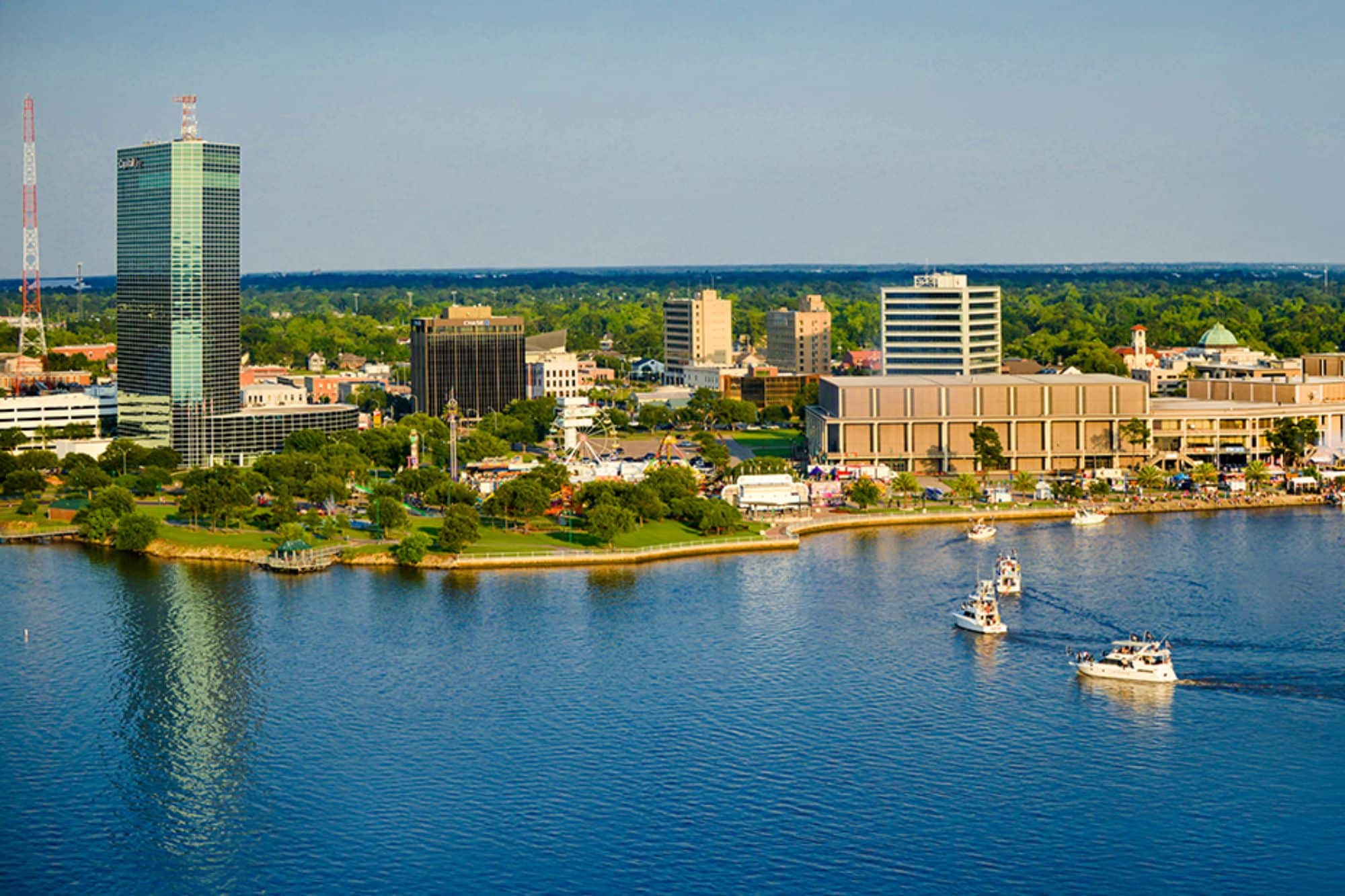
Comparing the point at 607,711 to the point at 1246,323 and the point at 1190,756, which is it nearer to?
the point at 1190,756

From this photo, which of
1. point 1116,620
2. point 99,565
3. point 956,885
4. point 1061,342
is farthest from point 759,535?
point 1061,342

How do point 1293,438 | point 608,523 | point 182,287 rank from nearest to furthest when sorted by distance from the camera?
1. point 608,523
2. point 1293,438
3. point 182,287

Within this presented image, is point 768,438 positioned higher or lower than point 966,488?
higher

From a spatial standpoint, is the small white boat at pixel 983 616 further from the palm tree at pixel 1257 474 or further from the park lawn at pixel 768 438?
the park lawn at pixel 768 438

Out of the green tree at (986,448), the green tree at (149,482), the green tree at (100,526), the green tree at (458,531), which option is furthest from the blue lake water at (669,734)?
the green tree at (986,448)

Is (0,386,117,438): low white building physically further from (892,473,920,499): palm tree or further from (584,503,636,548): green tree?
(892,473,920,499): palm tree

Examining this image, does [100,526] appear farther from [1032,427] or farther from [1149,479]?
[1149,479]

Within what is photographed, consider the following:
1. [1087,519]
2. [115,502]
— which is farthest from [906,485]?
[115,502]

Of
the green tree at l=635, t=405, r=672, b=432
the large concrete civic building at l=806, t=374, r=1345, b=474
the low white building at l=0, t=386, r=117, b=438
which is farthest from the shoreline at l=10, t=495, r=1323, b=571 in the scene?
the green tree at l=635, t=405, r=672, b=432
